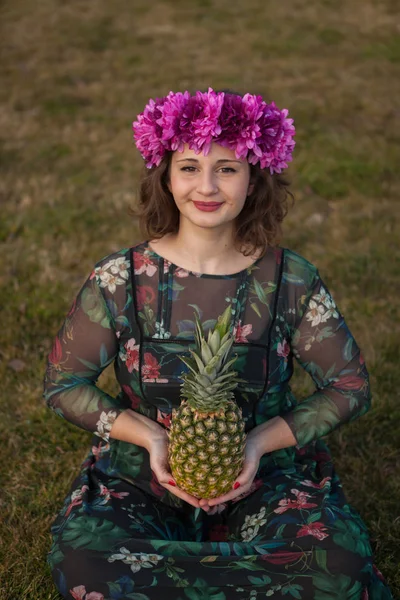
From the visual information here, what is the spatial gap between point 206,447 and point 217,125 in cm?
141

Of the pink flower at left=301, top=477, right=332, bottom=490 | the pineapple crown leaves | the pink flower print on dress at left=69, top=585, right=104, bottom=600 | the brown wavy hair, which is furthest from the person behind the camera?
the brown wavy hair

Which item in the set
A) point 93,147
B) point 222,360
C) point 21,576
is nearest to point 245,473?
point 222,360

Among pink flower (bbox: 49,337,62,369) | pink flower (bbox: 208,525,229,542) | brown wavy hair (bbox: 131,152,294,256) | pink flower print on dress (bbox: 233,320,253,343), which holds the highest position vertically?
brown wavy hair (bbox: 131,152,294,256)

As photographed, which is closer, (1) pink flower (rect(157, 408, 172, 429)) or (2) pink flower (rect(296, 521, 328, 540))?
(2) pink flower (rect(296, 521, 328, 540))

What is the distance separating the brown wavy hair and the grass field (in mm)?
1652

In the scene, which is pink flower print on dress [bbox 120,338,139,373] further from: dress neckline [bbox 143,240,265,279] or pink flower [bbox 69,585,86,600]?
pink flower [bbox 69,585,86,600]

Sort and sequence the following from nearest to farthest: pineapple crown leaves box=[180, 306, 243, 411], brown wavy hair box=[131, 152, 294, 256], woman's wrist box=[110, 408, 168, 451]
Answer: pineapple crown leaves box=[180, 306, 243, 411]
woman's wrist box=[110, 408, 168, 451]
brown wavy hair box=[131, 152, 294, 256]

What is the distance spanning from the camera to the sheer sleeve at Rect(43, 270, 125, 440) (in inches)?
144

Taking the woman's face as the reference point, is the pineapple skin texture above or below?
below

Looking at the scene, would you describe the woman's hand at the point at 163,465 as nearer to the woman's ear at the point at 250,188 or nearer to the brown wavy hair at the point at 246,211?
the brown wavy hair at the point at 246,211

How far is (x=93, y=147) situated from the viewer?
8.91 meters

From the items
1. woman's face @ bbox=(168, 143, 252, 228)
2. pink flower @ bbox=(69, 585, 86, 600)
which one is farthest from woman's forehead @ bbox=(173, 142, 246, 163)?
pink flower @ bbox=(69, 585, 86, 600)

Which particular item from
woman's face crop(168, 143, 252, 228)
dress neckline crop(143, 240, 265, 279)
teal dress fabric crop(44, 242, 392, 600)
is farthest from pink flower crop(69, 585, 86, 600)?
woman's face crop(168, 143, 252, 228)

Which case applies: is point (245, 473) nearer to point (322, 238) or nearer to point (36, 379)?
point (36, 379)
